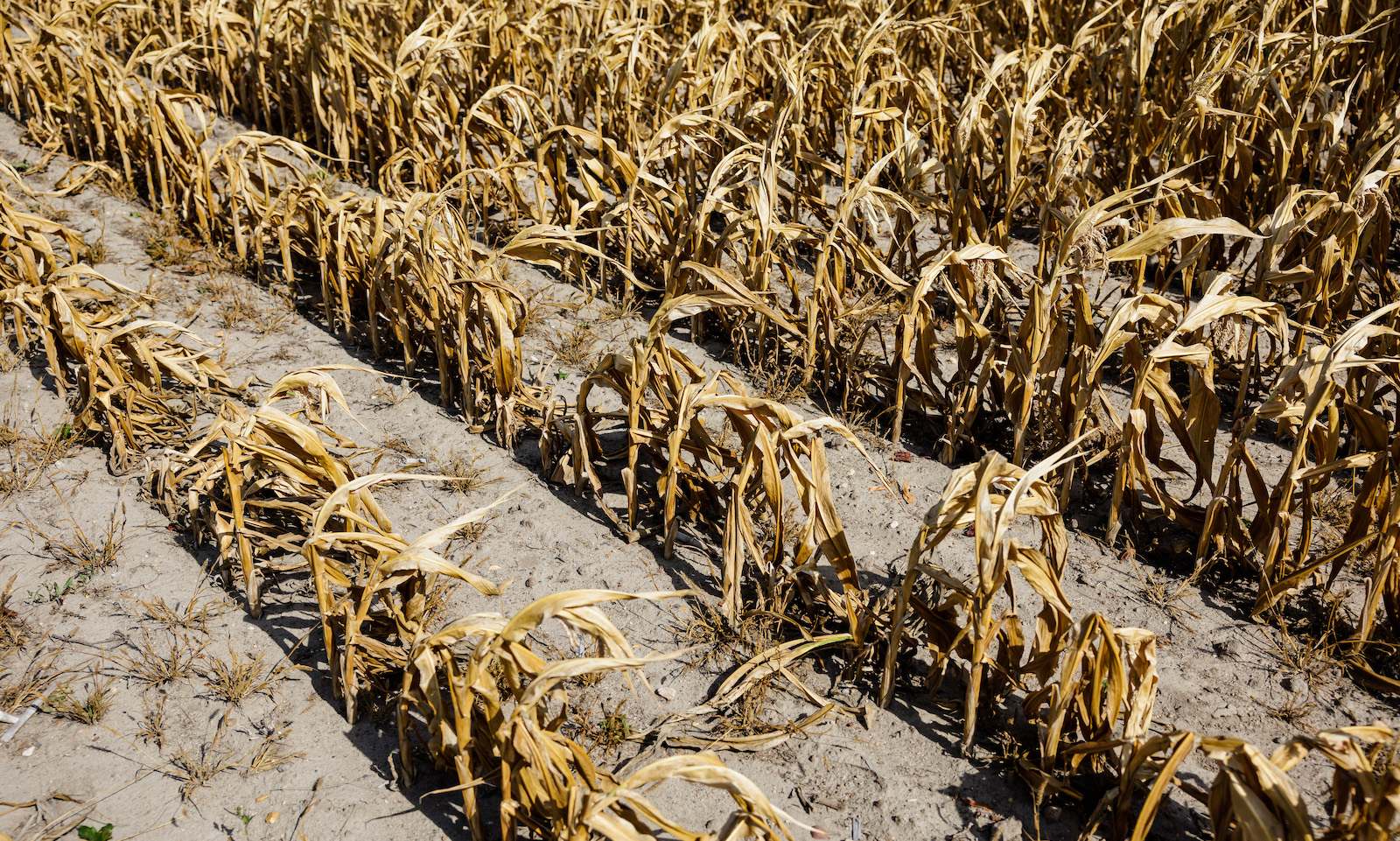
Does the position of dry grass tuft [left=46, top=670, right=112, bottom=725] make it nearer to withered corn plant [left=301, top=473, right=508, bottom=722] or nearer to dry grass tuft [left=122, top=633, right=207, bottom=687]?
dry grass tuft [left=122, top=633, right=207, bottom=687]

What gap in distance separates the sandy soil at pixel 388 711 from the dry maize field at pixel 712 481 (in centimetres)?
1

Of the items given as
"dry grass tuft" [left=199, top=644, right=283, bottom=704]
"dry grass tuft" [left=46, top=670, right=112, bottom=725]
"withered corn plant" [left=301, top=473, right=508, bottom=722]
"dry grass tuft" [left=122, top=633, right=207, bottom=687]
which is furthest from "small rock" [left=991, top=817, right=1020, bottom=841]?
"dry grass tuft" [left=46, top=670, right=112, bottom=725]

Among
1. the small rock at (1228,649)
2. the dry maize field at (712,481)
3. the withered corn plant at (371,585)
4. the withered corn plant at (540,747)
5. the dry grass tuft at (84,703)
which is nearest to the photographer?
the withered corn plant at (540,747)

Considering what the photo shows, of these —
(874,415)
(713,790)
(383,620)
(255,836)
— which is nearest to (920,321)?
(874,415)

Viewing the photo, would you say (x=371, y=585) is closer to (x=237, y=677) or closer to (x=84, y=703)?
(x=237, y=677)

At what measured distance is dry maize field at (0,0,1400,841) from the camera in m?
2.11

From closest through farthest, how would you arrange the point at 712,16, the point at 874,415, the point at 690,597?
1. the point at 690,597
2. the point at 874,415
3. the point at 712,16

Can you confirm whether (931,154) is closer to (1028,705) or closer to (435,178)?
(435,178)

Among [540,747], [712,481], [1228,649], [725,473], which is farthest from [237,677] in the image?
[1228,649]

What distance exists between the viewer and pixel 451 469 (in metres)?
3.04

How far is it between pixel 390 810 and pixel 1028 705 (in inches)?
56.9

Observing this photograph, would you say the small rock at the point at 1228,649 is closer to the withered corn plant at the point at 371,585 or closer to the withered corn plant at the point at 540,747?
the withered corn plant at the point at 540,747

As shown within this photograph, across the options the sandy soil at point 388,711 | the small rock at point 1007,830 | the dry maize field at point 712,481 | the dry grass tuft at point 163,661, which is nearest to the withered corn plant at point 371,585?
the dry maize field at point 712,481

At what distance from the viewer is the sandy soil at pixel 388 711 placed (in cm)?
215
